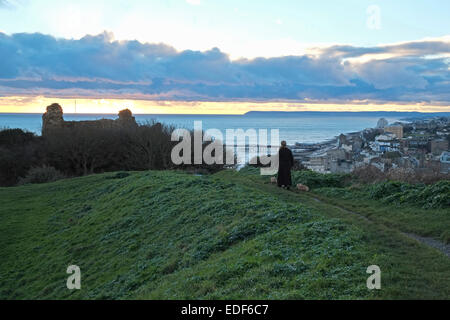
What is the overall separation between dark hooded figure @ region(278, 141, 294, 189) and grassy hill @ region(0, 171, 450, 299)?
107 cm

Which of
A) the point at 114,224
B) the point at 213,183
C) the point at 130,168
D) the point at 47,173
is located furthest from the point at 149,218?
the point at 130,168

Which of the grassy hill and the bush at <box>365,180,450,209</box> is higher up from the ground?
the bush at <box>365,180,450,209</box>

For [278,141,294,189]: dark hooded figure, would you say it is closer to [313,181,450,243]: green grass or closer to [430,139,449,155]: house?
[313,181,450,243]: green grass

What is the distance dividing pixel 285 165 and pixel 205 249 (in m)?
9.06

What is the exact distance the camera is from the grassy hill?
830cm

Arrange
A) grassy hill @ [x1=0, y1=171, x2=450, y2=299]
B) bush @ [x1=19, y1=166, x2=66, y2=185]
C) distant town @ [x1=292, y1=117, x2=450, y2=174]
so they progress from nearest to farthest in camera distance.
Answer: grassy hill @ [x1=0, y1=171, x2=450, y2=299]
distant town @ [x1=292, y1=117, x2=450, y2=174]
bush @ [x1=19, y1=166, x2=66, y2=185]

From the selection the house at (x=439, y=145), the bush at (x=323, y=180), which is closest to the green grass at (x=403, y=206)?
the bush at (x=323, y=180)

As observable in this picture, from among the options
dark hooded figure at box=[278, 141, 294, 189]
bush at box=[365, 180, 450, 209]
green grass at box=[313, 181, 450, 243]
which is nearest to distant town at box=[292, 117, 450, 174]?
bush at box=[365, 180, 450, 209]

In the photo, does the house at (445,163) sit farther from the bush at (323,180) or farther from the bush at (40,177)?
the bush at (40,177)

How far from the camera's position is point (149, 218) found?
18047mm

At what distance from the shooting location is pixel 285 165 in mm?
20188
